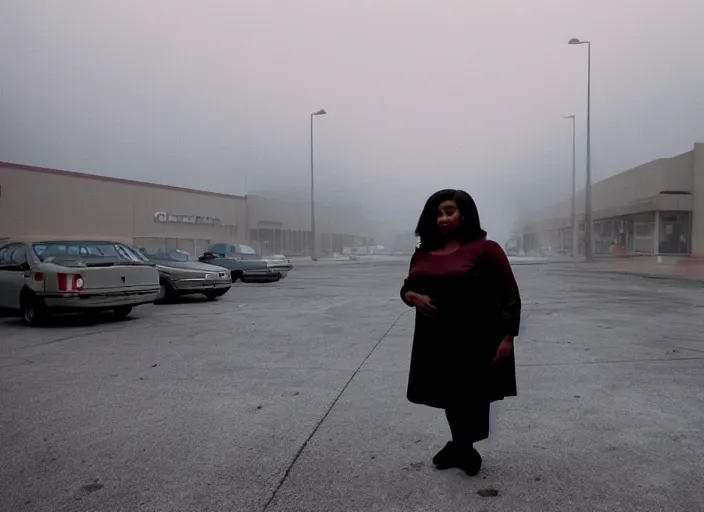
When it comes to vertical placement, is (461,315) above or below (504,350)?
above

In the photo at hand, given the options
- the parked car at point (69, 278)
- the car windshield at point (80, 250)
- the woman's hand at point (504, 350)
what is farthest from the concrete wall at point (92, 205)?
the woman's hand at point (504, 350)

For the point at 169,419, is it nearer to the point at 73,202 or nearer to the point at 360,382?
the point at 360,382

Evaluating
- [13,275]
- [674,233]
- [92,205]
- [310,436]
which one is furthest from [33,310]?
[674,233]

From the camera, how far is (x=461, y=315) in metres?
3.00

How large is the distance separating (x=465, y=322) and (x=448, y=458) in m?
0.85

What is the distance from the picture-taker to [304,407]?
454 cm

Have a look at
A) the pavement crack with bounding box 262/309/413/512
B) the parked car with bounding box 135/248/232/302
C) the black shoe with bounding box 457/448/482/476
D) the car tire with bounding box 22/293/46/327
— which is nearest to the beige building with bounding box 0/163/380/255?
the parked car with bounding box 135/248/232/302

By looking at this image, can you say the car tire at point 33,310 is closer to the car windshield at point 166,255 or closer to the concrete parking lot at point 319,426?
the concrete parking lot at point 319,426

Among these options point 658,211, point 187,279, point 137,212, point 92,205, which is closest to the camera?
point 187,279

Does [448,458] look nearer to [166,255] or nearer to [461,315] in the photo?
[461,315]

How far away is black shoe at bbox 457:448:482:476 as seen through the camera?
3164mm

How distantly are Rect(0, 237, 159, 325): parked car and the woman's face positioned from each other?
23.6ft

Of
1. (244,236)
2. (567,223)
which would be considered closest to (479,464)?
(244,236)

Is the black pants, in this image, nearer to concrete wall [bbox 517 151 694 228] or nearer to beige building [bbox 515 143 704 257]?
beige building [bbox 515 143 704 257]
